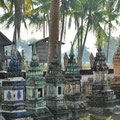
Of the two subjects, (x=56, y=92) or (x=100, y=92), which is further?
(x=100, y=92)

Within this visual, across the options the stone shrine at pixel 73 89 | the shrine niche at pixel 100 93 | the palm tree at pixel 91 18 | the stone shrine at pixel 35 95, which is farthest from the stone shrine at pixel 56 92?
the palm tree at pixel 91 18

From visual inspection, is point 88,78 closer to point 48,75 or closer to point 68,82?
point 68,82

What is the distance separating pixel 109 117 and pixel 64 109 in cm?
272

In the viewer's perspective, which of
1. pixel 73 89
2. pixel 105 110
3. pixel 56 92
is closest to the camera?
pixel 56 92

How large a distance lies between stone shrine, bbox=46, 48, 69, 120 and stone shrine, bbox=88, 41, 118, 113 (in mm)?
2905

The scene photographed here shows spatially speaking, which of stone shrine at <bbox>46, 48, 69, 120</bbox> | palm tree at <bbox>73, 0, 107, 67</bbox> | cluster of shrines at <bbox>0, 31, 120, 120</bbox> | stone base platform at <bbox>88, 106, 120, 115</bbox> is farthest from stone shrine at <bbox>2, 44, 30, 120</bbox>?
palm tree at <bbox>73, 0, 107, 67</bbox>

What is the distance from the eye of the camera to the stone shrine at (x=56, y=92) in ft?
45.6

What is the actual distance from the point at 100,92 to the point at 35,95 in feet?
16.5

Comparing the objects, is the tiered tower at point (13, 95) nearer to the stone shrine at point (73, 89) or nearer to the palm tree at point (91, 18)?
the stone shrine at point (73, 89)

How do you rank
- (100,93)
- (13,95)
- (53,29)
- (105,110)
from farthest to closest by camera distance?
(53,29) → (100,93) → (105,110) → (13,95)

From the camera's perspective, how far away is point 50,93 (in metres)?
14.1

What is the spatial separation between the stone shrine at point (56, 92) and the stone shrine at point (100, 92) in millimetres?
2905

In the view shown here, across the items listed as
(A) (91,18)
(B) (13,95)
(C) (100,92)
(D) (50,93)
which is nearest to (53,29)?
(C) (100,92)

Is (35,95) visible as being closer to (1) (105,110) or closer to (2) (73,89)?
(2) (73,89)
